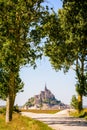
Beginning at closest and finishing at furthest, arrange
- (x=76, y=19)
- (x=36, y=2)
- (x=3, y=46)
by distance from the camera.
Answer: (x=3, y=46) < (x=36, y=2) < (x=76, y=19)

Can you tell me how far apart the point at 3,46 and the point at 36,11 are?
5.42 meters

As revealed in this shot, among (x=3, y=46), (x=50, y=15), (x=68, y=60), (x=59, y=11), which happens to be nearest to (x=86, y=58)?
(x=68, y=60)

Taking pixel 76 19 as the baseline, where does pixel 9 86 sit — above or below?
below

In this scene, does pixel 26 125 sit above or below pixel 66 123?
below

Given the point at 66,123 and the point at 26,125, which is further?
the point at 66,123

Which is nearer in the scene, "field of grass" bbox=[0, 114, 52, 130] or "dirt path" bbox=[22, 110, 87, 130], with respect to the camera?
"field of grass" bbox=[0, 114, 52, 130]

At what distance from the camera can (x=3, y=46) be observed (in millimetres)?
34875

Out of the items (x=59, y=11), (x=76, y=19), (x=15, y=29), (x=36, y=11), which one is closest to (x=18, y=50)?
(x=15, y=29)

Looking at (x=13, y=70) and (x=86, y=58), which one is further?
(x=86, y=58)

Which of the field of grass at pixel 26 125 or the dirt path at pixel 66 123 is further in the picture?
the dirt path at pixel 66 123

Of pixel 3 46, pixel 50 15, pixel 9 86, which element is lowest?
pixel 9 86

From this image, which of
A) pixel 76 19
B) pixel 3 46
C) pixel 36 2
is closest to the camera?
pixel 3 46

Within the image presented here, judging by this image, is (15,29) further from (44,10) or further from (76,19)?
(76,19)

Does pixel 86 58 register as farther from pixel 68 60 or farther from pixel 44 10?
pixel 44 10
